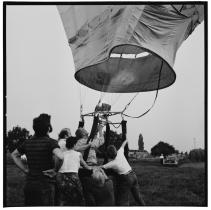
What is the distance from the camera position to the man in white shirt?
17.0 feet

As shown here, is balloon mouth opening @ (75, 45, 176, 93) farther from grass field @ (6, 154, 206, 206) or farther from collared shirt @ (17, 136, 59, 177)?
collared shirt @ (17, 136, 59, 177)

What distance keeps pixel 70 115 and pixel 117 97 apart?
3.50 feet

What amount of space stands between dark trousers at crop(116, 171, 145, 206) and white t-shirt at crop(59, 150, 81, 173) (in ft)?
3.48

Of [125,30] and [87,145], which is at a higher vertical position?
[125,30]

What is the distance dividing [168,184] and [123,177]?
0.77 m

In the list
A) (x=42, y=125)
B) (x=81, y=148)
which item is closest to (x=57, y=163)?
(x=42, y=125)

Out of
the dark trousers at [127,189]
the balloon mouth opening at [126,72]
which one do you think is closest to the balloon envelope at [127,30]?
the balloon mouth opening at [126,72]

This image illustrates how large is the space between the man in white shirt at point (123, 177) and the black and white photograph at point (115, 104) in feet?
0.05

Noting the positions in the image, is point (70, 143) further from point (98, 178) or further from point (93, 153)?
point (98, 178)

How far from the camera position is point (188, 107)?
5555 mm

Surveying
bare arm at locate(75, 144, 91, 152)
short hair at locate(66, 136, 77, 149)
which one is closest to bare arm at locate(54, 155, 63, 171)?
short hair at locate(66, 136, 77, 149)

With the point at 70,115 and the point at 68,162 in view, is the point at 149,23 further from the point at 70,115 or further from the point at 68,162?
the point at 68,162

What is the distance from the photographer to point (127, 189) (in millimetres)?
5230

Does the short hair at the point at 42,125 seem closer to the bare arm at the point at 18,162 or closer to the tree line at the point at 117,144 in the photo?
the bare arm at the point at 18,162
